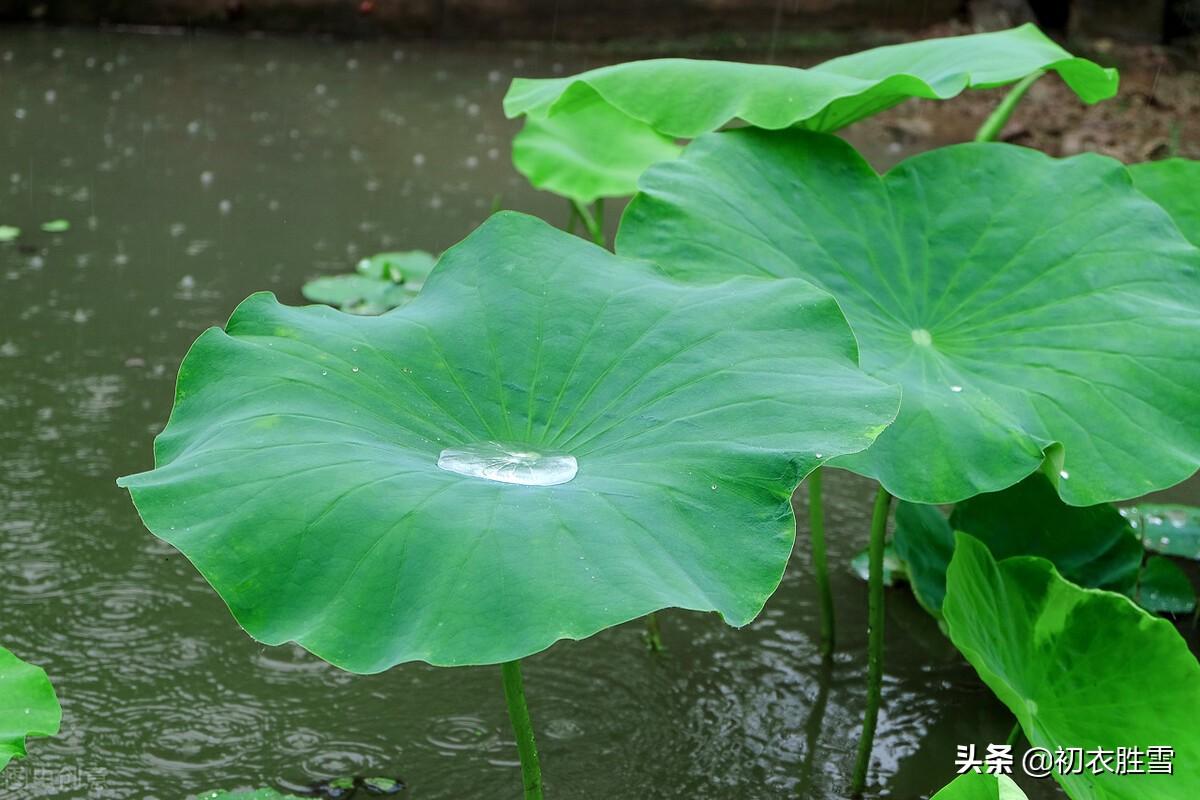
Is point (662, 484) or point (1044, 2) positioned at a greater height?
point (662, 484)

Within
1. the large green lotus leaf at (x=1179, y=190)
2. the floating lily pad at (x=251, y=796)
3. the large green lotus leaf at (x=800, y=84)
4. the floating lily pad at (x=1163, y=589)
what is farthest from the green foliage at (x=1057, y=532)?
the floating lily pad at (x=251, y=796)

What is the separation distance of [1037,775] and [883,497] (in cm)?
40

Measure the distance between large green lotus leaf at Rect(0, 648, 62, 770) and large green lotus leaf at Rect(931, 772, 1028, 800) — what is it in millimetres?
852

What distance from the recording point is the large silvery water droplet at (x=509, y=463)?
119 centimetres

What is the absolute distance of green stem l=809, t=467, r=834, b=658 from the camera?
1.90 m

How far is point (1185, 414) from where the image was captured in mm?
1506

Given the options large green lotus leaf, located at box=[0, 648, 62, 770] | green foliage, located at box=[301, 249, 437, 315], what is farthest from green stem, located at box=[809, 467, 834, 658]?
green foliage, located at box=[301, 249, 437, 315]

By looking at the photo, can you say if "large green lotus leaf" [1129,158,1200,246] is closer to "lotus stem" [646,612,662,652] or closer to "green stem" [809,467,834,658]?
"green stem" [809,467,834,658]

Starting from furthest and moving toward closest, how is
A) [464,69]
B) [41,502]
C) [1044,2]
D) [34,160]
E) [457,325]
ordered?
[1044,2] → [464,69] → [34,160] → [41,502] → [457,325]

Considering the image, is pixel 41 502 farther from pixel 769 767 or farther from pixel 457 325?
pixel 769 767

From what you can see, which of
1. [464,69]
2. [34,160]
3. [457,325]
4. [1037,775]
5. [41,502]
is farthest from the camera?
[464,69]

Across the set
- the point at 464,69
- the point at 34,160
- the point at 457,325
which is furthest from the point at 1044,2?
the point at 457,325

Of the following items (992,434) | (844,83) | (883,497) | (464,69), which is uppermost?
(844,83)

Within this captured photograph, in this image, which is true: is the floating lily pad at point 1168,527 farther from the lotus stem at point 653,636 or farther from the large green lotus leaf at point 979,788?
the large green lotus leaf at point 979,788
